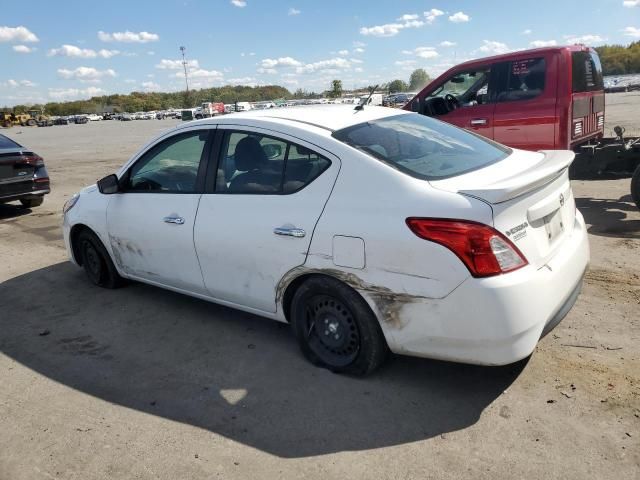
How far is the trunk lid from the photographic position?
2.71 m

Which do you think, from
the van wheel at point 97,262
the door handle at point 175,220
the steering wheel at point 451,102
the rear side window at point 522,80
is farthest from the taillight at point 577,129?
the van wheel at point 97,262

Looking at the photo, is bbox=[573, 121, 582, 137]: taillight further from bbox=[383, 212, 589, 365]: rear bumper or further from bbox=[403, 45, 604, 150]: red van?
bbox=[383, 212, 589, 365]: rear bumper

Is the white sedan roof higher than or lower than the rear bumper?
higher

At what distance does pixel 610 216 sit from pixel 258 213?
517 cm

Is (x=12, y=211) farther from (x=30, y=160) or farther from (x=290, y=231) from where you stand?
(x=290, y=231)

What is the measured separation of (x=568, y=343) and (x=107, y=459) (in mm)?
2905

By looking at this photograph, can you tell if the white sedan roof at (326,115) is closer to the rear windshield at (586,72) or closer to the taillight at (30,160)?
the rear windshield at (586,72)

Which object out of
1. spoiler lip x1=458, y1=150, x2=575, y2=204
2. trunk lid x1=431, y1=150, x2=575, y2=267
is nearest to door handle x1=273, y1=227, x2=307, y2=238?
trunk lid x1=431, y1=150, x2=575, y2=267

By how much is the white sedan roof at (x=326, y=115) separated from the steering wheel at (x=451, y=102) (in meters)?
4.10

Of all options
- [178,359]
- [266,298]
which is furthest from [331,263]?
[178,359]

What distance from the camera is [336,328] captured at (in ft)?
10.7

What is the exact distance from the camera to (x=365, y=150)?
3170mm

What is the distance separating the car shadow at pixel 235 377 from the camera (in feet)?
9.34

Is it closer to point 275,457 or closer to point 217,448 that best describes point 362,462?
point 275,457
